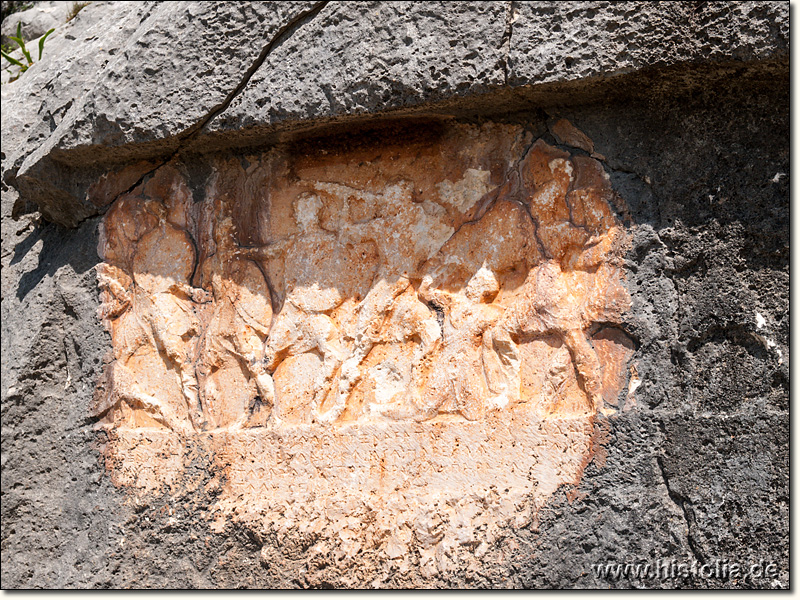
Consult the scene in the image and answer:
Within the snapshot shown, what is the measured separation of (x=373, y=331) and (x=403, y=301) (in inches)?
5.9

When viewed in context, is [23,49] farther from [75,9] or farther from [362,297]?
[362,297]

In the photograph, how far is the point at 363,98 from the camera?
2.81 metres

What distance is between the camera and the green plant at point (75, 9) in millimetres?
4024

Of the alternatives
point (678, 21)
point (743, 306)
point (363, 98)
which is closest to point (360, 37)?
point (363, 98)

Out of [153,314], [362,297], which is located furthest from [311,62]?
[153,314]

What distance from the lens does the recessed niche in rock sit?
2.77 m

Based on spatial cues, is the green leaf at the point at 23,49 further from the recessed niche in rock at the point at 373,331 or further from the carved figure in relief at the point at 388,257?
the carved figure in relief at the point at 388,257

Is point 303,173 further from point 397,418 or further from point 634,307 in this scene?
point 634,307

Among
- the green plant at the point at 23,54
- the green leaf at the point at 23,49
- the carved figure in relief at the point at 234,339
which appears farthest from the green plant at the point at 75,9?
the carved figure in relief at the point at 234,339

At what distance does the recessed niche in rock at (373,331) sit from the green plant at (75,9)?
47.7 inches

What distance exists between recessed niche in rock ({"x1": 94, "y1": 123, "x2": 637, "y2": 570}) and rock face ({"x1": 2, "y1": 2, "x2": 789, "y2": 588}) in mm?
10

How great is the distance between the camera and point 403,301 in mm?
3004

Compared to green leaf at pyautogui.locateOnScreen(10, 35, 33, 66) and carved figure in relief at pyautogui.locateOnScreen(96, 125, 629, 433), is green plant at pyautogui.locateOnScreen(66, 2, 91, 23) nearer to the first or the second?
green leaf at pyautogui.locateOnScreen(10, 35, 33, 66)

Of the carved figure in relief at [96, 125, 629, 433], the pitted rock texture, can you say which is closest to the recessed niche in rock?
the carved figure in relief at [96, 125, 629, 433]
